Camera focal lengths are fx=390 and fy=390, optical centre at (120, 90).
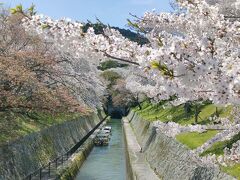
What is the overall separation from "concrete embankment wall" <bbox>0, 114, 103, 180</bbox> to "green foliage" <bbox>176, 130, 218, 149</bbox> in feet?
22.4

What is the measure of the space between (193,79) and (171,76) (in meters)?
0.32

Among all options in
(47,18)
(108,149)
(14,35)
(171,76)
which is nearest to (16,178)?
(14,35)

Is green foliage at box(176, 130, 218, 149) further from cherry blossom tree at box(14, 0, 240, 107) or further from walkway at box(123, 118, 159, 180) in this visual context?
cherry blossom tree at box(14, 0, 240, 107)

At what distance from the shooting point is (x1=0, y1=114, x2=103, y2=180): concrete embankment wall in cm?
1490

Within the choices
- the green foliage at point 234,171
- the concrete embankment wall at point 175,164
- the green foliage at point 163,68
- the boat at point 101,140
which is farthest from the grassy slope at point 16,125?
the boat at point 101,140

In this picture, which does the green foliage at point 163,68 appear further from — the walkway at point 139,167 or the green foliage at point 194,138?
the walkway at point 139,167

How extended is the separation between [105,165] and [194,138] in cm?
1554

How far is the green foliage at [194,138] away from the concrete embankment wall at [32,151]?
22.4ft

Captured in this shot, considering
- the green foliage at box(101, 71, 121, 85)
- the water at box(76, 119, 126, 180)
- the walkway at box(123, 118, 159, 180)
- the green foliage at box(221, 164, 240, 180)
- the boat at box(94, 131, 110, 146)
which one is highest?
the green foliage at box(101, 71, 121, 85)

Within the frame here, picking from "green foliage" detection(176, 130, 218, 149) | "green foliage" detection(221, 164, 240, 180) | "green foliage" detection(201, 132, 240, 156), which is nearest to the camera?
"green foliage" detection(221, 164, 240, 180)

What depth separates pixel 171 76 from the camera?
204 inches

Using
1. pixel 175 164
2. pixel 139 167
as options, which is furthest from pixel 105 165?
pixel 175 164

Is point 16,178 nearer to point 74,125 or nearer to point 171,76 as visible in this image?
point 171,76

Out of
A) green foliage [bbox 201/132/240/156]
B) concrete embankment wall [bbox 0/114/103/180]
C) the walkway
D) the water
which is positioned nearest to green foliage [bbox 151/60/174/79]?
green foliage [bbox 201/132/240/156]
